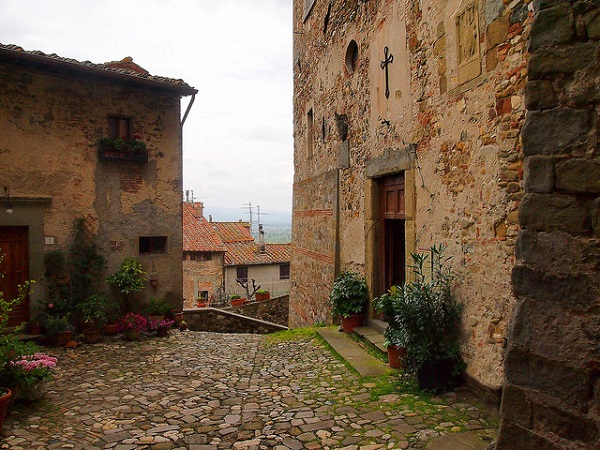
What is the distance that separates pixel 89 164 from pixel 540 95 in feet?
28.9

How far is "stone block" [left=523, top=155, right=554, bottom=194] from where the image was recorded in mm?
1998

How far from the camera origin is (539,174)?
6.68 feet

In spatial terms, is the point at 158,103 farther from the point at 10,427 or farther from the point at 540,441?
the point at 540,441

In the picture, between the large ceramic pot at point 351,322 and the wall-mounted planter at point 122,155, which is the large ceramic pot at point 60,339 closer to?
the wall-mounted planter at point 122,155

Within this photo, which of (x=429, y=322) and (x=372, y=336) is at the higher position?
(x=429, y=322)

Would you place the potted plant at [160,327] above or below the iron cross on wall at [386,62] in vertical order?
below

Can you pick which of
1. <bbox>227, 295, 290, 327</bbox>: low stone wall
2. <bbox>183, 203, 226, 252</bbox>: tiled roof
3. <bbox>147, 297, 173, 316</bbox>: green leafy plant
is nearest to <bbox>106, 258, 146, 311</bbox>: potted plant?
<bbox>147, 297, 173, 316</bbox>: green leafy plant

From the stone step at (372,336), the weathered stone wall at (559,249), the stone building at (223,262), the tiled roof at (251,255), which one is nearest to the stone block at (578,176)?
the weathered stone wall at (559,249)

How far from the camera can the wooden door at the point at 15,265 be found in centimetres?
813

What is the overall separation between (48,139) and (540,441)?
921 centimetres

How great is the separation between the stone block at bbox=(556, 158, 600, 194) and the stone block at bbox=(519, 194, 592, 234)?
5 cm

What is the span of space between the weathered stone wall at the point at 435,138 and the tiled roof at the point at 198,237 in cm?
1714

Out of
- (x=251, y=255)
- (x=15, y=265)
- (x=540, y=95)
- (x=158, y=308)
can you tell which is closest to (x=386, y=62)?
(x=540, y=95)

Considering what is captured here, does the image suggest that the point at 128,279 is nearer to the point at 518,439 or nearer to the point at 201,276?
the point at 518,439
